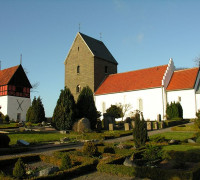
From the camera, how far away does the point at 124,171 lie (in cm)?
733

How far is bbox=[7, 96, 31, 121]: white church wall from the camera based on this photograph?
37.8 meters

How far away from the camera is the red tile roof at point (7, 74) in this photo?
38694 mm

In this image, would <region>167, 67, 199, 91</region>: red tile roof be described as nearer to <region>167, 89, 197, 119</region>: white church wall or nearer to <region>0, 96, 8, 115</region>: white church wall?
<region>167, 89, 197, 119</region>: white church wall

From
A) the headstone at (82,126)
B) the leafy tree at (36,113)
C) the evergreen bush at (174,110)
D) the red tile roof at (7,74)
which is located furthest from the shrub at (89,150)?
the red tile roof at (7,74)

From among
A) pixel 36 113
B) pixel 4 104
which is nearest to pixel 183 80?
pixel 36 113

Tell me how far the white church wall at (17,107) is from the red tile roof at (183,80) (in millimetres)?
25927

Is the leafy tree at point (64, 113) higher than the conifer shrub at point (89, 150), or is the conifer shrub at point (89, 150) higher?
the leafy tree at point (64, 113)

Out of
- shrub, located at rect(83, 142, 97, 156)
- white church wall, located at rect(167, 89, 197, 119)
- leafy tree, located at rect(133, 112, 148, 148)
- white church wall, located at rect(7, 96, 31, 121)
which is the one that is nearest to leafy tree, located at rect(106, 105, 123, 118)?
white church wall, located at rect(167, 89, 197, 119)

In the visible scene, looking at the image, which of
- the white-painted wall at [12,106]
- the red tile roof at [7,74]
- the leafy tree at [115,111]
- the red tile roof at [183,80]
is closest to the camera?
the leafy tree at [115,111]

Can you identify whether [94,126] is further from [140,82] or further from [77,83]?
[77,83]

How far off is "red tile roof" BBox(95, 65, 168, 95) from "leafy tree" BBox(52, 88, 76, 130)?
13.6 metres

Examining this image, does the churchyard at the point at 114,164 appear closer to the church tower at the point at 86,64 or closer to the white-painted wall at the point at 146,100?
the white-painted wall at the point at 146,100

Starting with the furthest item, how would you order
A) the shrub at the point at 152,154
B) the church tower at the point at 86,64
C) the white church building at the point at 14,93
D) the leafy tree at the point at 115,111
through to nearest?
the church tower at the point at 86,64, the white church building at the point at 14,93, the leafy tree at the point at 115,111, the shrub at the point at 152,154

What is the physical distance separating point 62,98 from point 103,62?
18912mm
